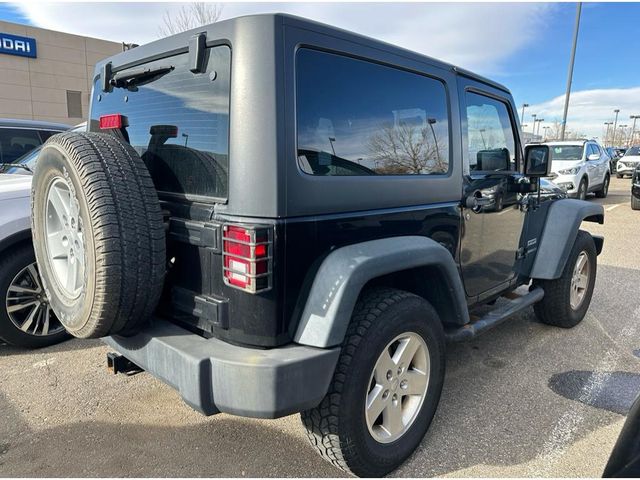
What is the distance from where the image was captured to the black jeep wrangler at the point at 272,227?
189 centimetres

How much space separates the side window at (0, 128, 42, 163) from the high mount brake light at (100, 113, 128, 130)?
3.94m

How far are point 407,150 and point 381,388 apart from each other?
4.15 feet

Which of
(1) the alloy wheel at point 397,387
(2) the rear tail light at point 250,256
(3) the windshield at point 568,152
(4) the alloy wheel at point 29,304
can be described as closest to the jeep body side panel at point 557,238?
(1) the alloy wheel at point 397,387

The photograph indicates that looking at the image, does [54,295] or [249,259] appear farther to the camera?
[54,295]

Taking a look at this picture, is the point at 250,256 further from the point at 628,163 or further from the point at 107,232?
the point at 628,163

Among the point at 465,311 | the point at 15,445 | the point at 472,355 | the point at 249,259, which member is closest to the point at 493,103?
the point at 465,311

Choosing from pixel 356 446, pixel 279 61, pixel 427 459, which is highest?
pixel 279 61

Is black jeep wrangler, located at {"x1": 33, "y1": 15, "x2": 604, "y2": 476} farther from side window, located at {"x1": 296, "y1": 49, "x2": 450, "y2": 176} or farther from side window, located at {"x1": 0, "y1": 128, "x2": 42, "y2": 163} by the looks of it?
side window, located at {"x1": 0, "y1": 128, "x2": 42, "y2": 163}

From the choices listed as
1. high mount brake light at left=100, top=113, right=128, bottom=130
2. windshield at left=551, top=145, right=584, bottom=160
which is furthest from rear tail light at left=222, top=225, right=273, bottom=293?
windshield at left=551, top=145, right=584, bottom=160

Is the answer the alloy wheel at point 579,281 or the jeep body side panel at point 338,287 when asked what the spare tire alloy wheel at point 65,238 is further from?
the alloy wheel at point 579,281

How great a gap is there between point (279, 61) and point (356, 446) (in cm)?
172

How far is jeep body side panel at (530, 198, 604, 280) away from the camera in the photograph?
12.6 feet

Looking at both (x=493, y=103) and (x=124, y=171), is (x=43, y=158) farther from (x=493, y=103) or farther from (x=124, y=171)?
(x=493, y=103)

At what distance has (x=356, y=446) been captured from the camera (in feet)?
6.97
